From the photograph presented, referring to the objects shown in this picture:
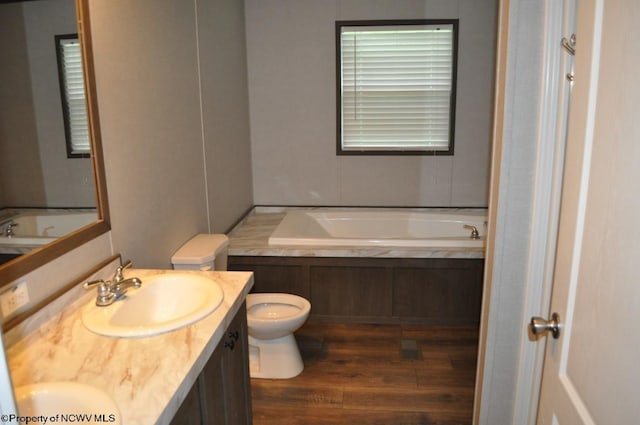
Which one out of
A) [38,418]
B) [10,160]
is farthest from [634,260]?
[10,160]

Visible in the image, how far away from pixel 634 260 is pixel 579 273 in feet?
0.87

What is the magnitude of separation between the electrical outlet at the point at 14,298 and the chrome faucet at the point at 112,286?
0.24m

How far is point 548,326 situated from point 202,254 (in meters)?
1.68

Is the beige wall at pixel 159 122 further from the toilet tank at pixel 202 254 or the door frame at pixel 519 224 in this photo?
the door frame at pixel 519 224

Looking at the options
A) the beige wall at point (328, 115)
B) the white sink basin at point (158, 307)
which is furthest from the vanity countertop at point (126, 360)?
the beige wall at point (328, 115)

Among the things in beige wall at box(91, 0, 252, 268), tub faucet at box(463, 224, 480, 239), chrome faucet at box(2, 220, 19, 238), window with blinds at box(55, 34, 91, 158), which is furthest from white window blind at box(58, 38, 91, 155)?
tub faucet at box(463, 224, 480, 239)

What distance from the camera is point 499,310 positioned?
1.70 metres

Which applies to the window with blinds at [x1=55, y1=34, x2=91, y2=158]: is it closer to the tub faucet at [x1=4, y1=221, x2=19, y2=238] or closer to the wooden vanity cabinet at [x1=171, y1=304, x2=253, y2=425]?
the tub faucet at [x1=4, y1=221, x2=19, y2=238]

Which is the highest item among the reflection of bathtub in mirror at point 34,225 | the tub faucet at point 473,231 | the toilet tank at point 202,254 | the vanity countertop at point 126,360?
the reflection of bathtub in mirror at point 34,225

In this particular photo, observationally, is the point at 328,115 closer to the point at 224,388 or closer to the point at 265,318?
the point at 265,318

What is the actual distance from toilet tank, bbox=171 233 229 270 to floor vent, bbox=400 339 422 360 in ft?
4.08

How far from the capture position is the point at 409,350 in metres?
3.09

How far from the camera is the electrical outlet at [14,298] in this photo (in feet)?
4.33

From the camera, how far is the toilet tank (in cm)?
243
